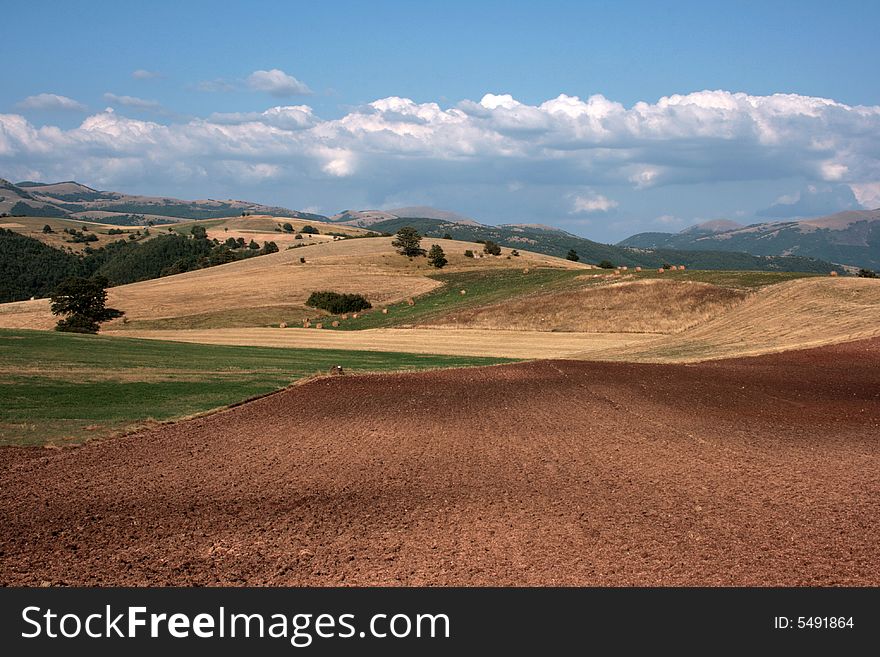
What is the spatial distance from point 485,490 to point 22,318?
269 feet

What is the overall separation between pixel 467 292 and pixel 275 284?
27.4 m

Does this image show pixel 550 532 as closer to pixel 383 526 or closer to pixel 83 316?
pixel 383 526

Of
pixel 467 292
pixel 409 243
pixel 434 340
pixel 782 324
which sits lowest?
pixel 434 340

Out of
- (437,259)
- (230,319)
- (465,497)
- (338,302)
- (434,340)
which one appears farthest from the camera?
(437,259)

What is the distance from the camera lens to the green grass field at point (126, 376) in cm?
2409

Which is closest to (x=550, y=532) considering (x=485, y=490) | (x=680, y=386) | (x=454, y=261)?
(x=485, y=490)

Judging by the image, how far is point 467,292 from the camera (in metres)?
86.6

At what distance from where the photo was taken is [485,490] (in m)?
16.2

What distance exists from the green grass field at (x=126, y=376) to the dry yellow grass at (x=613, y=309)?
19144 mm

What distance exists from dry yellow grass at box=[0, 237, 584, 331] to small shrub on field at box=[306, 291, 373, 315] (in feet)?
5.41

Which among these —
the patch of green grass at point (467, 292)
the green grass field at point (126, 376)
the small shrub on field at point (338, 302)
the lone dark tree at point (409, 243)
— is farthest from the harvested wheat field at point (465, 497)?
the lone dark tree at point (409, 243)

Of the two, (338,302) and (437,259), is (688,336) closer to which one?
(338,302)

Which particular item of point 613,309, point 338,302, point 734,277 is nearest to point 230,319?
point 338,302

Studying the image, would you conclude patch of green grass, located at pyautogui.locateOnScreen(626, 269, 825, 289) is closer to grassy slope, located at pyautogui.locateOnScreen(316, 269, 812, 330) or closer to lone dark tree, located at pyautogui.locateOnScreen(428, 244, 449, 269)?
grassy slope, located at pyautogui.locateOnScreen(316, 269, 812, 330)
